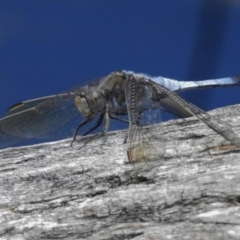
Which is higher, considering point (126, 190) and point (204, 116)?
point (204, 116)

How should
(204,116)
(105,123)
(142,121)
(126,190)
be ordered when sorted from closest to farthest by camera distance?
(126,190) < (204,116) < (142,121) < (105,123)

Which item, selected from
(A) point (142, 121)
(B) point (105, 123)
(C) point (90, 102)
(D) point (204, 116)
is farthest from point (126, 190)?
(C) point (90, 102)

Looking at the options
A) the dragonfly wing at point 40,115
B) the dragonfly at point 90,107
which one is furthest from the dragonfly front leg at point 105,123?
the dragonfly wing at point 40,115

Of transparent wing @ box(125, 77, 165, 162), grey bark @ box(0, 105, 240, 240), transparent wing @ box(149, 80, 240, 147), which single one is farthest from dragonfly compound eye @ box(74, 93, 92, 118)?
grey bark @ box(0, 105, 240, 240)

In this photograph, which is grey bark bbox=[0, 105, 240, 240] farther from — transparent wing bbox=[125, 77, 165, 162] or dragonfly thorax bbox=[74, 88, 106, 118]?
dragonfly thorax bbox=[74, 88, 106, 118]

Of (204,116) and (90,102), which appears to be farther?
(90,102)

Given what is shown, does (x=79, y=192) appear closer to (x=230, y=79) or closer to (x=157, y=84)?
(x=157, y=84)

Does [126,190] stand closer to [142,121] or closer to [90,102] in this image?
[142,121]

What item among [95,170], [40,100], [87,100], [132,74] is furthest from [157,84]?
[95,170]
